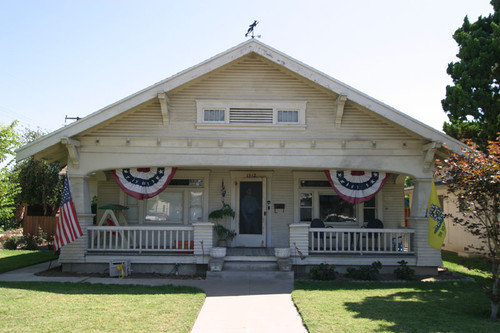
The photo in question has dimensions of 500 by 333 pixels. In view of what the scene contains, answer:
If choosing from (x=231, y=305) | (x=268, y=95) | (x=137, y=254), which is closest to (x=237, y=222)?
(x=137, y=254)

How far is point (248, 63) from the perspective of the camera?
38.6ft

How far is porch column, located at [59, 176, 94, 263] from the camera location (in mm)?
11250

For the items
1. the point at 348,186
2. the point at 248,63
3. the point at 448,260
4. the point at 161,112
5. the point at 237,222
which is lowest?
the point at 448,260

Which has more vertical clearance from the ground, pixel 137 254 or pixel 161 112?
pixel 161 112

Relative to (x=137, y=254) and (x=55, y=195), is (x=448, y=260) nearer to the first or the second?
(x=137, y=254)

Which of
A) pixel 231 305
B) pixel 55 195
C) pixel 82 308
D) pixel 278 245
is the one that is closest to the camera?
pixel 82 308

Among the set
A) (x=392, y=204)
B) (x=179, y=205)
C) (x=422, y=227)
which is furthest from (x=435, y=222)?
(x=179, y=205)

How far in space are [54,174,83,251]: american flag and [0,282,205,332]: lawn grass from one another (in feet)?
4.25

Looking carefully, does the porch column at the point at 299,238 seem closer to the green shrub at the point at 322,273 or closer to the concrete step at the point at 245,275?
the green shrub at the point at 322,273

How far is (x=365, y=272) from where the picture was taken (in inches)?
416

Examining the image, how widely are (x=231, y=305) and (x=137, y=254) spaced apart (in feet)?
14.6

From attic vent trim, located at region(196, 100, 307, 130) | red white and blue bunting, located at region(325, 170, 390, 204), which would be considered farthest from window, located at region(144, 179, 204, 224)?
Result: red white and blue bunting, located at region(325, 170, 390, 204)

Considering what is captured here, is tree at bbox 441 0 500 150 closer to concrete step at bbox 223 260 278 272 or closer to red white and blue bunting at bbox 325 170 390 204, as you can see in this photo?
red white and blue bunting at bbox 325 170 390 204

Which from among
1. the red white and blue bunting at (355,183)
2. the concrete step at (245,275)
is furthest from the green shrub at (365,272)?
the red white and blue bunting at (355,183)
